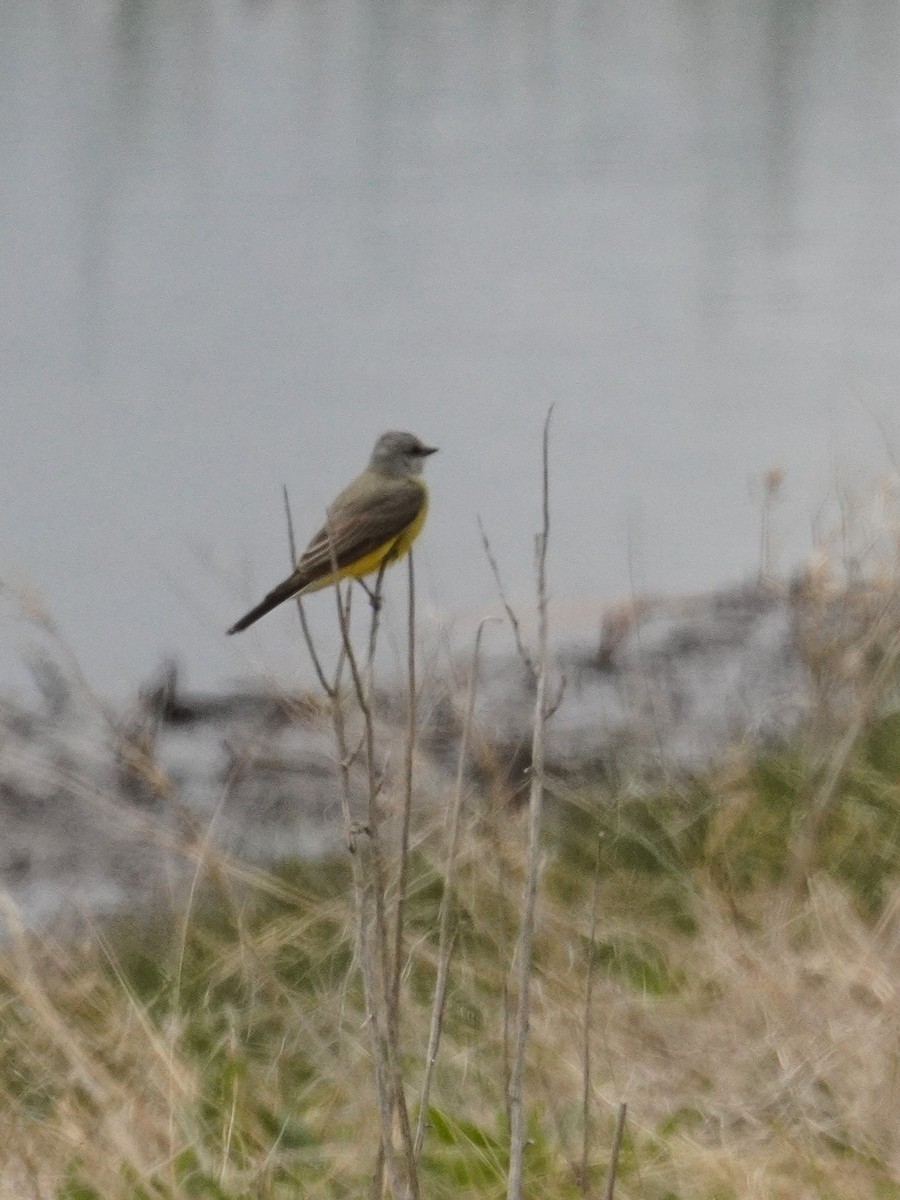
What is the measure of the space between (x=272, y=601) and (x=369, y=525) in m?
0.32

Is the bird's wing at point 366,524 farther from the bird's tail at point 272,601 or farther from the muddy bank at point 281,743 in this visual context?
the muddy bank at point 281,743

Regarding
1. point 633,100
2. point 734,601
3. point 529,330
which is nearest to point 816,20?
point 633,100

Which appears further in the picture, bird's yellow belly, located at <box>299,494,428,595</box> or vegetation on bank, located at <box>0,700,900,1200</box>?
bird's yellow belly, located at <box>299,494,428,595</box>

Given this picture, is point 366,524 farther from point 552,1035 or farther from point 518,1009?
point 518,1009

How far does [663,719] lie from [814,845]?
1.42 m

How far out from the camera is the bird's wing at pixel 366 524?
4.47 m

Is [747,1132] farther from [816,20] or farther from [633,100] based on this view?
[816,20]

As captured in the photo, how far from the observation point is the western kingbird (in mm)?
4457

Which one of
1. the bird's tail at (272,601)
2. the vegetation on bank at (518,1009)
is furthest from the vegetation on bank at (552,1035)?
the bird's tail at (272,601)

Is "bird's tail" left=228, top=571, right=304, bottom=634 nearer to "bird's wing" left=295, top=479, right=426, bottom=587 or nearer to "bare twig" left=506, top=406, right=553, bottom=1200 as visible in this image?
"bird's wing" left=295, top=479, right=426, bottom=587

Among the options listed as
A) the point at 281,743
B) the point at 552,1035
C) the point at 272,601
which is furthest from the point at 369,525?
the point at 281,743

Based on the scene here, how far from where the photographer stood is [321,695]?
15.6 ft

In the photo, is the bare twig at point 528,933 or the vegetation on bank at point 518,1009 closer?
the bare twig at point 528,933

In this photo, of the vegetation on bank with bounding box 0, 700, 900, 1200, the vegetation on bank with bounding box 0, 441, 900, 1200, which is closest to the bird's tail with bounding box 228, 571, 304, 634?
the vegetation on bank with bounding box 0, 441, 900, 1200
